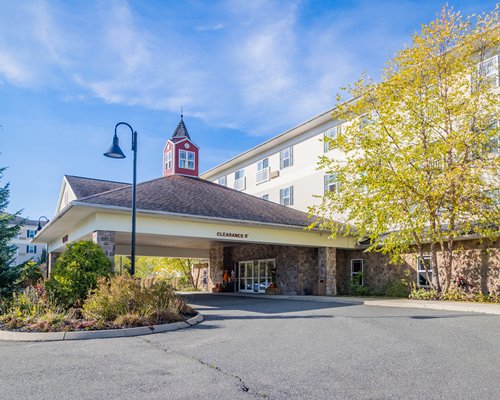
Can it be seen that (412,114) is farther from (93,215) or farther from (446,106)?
(93,215)

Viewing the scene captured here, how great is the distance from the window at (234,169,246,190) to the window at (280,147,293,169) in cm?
548

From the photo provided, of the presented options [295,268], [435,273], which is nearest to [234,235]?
[295,268]

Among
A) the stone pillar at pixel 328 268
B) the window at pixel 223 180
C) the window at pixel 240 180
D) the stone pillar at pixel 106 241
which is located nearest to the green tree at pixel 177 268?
the window at pixel 240 180

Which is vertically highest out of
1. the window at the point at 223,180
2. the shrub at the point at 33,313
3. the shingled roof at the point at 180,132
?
the shingled roof at the point at 180,132

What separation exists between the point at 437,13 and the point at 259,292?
1754 centimetres

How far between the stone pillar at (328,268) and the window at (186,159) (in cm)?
956

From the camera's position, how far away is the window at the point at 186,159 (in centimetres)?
2600

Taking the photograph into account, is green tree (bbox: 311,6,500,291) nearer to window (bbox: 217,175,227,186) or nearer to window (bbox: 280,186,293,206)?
window (bbox: 280,186,293,206)

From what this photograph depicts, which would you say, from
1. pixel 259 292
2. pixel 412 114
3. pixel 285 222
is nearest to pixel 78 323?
pixel 285 222

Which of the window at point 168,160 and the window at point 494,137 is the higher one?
the window at point 168,160

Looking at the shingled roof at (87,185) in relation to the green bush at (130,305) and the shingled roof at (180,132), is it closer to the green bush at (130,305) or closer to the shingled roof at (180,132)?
Answer: the shingled roof at (180,132)

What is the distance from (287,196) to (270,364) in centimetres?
2338

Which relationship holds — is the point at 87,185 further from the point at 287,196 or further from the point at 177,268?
the point at 177,268

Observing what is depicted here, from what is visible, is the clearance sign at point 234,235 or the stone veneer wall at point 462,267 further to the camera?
the clearance sign at point 234,235
